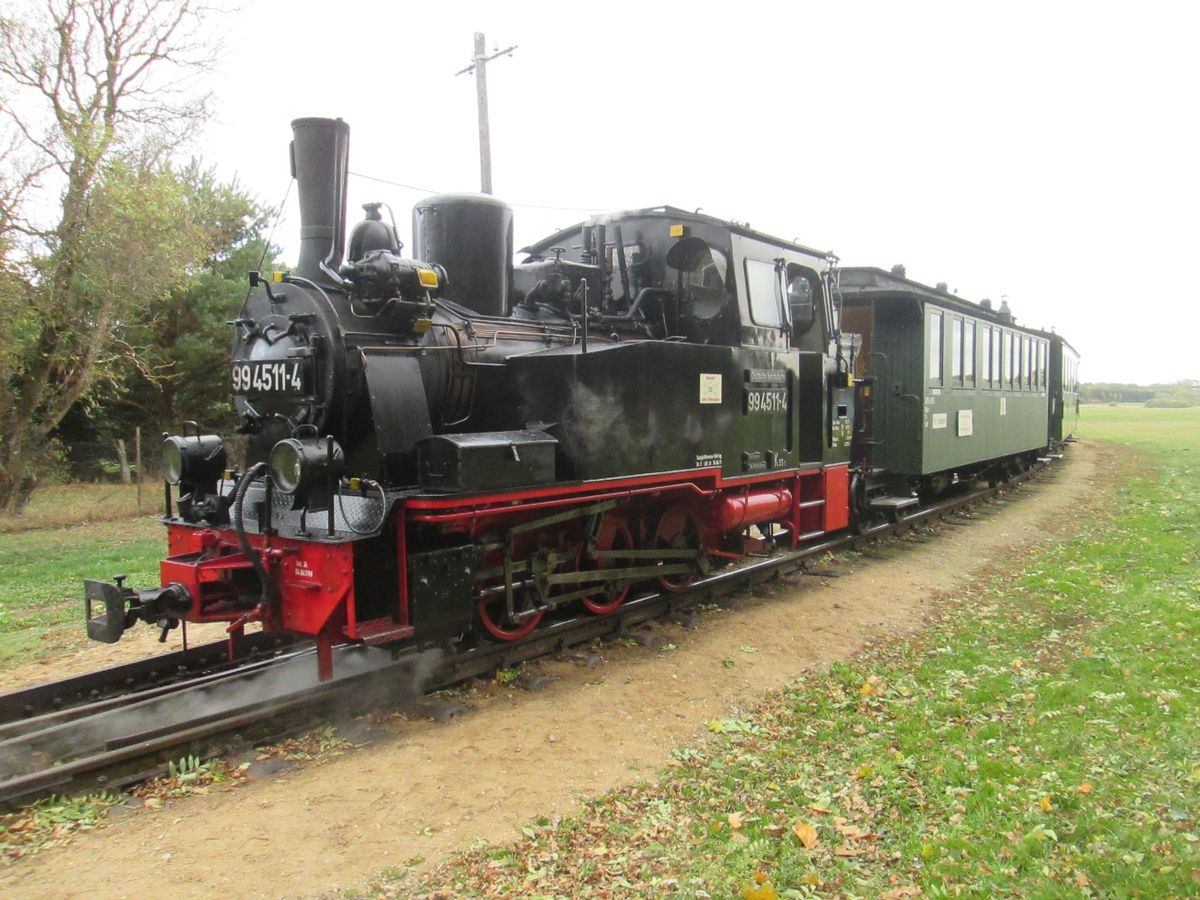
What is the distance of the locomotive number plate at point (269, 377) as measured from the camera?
516cm

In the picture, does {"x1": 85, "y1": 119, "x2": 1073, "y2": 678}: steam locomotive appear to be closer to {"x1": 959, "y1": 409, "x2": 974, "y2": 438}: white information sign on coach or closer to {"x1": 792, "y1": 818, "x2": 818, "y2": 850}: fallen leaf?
{"x1": 792, "y1": 818, "x2": 818, "y2": 850}: fallen leaf

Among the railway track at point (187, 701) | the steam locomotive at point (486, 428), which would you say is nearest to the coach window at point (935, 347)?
the steam locomotive at point (486, 428)

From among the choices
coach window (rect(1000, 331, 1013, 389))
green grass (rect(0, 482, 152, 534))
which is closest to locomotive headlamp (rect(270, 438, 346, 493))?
green grass (rect(0, 482, 152, 534))

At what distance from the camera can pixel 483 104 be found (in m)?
14.1

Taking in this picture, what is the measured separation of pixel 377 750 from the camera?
15.2ft

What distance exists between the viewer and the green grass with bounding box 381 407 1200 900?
11.1ft

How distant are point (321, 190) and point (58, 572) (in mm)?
6628

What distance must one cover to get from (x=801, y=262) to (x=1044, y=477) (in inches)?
537

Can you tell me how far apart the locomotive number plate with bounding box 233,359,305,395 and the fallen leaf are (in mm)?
3590

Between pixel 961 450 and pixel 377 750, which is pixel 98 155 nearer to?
pixel 377 750

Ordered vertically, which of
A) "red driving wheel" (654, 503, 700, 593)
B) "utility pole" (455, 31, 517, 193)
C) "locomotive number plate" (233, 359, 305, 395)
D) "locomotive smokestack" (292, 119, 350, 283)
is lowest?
"red driving wheel" (654, 503, 700, 593)

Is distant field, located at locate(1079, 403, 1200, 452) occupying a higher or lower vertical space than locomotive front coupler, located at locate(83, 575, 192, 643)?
lower

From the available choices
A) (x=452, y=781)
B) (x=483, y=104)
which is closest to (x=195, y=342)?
(x=483, y=104)

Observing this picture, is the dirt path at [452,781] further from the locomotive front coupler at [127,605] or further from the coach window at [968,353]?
the coach window at [968,353]
